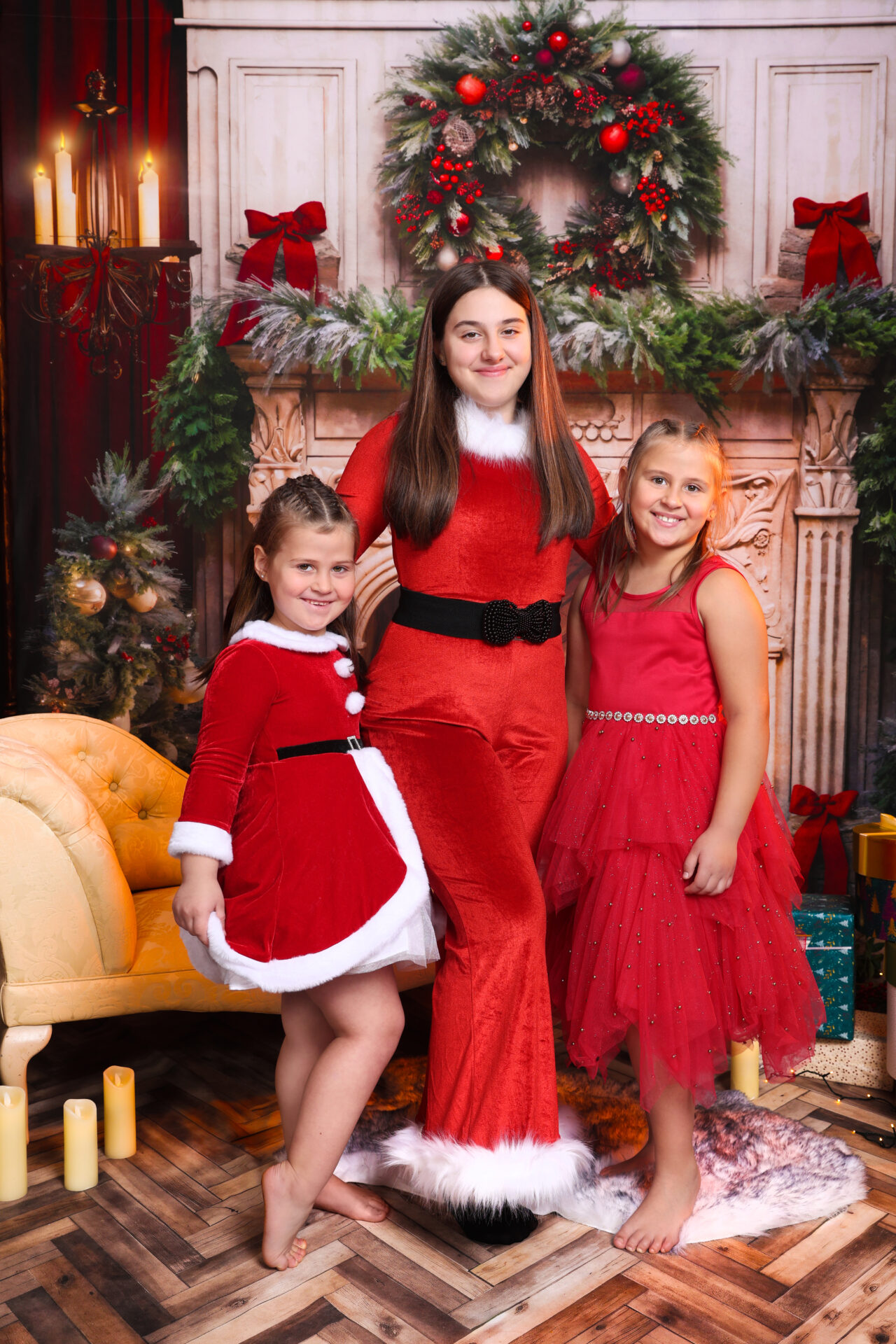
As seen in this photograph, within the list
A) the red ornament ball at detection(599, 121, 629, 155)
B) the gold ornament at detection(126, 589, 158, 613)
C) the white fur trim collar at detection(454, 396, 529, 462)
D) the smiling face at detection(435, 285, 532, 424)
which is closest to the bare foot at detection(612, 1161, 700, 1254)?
the white fur trim collar at detection(454, 396, 529, 462)

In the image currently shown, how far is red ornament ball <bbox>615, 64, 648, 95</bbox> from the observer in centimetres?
307

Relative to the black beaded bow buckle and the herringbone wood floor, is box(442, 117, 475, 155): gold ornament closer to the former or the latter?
the black beaded bow buckle

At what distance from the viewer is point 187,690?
343 centimetres

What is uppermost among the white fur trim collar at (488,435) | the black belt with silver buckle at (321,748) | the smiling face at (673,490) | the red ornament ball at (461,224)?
the red ornament ball at (461,224)

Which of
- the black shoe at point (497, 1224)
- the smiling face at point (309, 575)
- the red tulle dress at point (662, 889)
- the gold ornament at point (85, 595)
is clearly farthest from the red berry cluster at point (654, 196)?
the black shoe at point (497, 1224)

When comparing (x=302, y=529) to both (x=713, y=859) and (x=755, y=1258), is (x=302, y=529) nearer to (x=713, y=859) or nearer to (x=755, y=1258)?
(x=713, y=859)

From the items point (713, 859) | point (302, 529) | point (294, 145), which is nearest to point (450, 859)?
point (713, 859)

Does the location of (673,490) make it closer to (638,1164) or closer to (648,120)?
(638,1164)

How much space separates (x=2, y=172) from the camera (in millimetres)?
3338

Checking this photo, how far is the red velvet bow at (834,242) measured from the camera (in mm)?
3123

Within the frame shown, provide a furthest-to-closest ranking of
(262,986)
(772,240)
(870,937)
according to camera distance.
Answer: (772,240), (870,937), (262,986)

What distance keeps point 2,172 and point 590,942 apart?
123 inches

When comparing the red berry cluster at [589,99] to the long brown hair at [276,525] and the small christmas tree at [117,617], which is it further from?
the long brown hair at [276,525]

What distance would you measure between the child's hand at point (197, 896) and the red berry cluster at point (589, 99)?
2.63 metres
